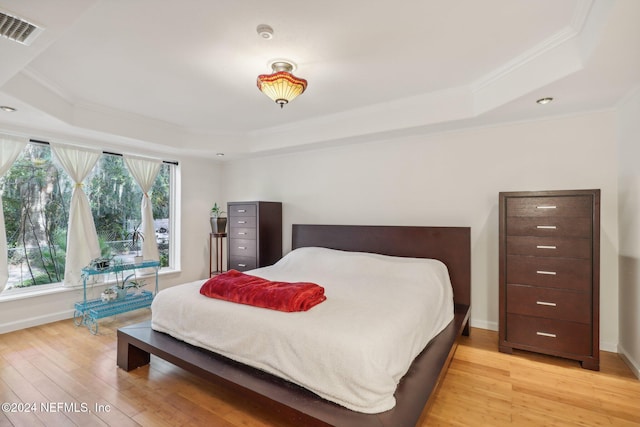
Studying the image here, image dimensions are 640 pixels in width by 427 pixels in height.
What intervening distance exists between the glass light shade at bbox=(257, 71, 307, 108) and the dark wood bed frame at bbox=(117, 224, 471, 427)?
1832 mm

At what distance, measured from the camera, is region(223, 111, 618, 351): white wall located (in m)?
2.73

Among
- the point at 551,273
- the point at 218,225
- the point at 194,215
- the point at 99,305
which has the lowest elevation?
the point at 99,305

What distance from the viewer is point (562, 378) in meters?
2.30

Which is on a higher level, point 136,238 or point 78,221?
point 78,221

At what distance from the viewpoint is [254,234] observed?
4.22m

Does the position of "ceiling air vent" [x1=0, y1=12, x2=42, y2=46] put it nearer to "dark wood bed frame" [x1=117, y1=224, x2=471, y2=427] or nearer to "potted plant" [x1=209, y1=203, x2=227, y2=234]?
"dark wood bed frame" [x1=117, y1=224, x2=471, y2=427]

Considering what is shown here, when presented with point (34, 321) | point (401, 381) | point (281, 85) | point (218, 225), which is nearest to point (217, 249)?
point (218, 225)

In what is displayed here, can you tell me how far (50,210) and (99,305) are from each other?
127cm

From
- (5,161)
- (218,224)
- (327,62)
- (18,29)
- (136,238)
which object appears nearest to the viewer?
(18,29)

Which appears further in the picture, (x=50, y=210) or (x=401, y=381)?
(x=50, y=210)

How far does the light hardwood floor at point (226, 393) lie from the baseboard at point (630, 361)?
41mm

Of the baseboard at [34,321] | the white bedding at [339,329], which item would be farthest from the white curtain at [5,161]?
the white bedding at [339,329]

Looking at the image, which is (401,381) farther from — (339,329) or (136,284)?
(136,284)

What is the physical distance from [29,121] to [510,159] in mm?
4813
